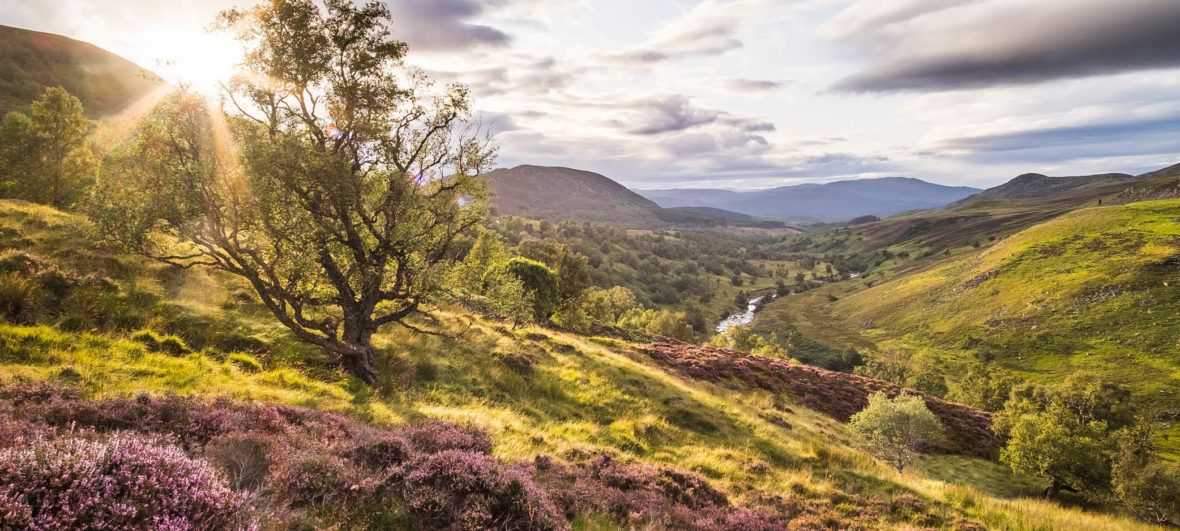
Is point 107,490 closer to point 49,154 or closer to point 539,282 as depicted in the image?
point 539,282

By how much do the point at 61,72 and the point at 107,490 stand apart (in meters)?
269

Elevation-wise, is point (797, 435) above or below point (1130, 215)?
below

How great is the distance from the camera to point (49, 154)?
156 feet

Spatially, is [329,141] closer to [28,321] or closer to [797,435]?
[28,321]

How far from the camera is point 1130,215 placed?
555 feet

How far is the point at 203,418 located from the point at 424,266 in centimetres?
1069

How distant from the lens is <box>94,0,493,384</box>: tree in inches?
673

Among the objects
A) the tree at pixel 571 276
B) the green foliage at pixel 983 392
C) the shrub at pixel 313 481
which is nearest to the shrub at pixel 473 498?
the shrub at pixel 313 481

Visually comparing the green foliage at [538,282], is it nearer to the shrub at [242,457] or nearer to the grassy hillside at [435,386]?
the grassy hillside at [435,386]

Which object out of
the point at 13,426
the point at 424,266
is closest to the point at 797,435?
the point at 424,266

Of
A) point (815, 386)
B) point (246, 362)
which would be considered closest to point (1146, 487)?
point (815, 386)

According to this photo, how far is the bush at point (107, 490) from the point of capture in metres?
4.61

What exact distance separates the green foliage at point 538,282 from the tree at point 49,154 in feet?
133

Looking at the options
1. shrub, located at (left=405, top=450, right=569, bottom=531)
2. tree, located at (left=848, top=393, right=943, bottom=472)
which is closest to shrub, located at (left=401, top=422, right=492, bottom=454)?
shrub, located at (left=405, top=450, right=569, bottom=531)
